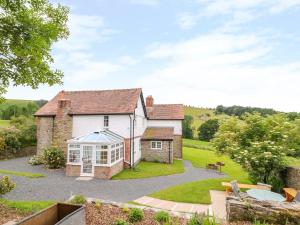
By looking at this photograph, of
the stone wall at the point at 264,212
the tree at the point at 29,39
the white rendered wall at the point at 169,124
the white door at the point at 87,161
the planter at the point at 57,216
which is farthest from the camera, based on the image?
the white rendered wall at the point at 169,124

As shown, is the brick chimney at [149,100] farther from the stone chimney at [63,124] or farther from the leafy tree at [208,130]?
the leafy tree at [208,130]

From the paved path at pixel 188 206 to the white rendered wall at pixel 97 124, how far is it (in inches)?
454

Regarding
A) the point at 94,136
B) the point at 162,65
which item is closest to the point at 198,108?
the point at 162,65

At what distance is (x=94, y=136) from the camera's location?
2323cm

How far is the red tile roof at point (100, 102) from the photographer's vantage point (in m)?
27.3

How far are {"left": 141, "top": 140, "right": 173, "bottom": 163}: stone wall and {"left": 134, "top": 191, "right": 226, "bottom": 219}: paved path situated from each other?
50.7ft

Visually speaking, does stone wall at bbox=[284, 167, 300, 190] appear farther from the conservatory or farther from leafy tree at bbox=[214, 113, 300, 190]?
the conservatory

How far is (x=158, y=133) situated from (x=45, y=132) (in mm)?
13474

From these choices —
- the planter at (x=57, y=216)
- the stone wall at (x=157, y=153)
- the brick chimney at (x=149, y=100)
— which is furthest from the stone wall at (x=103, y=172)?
the brick chimney at (x=149, y=100)

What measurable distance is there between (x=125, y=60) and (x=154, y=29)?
645 centimetres

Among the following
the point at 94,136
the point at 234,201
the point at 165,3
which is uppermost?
the point at 165,3

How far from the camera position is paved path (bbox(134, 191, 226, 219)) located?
12.8 metres

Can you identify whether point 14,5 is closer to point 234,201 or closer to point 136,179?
point 234,201

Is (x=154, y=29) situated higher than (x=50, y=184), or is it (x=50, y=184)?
(x=154, y=29)
